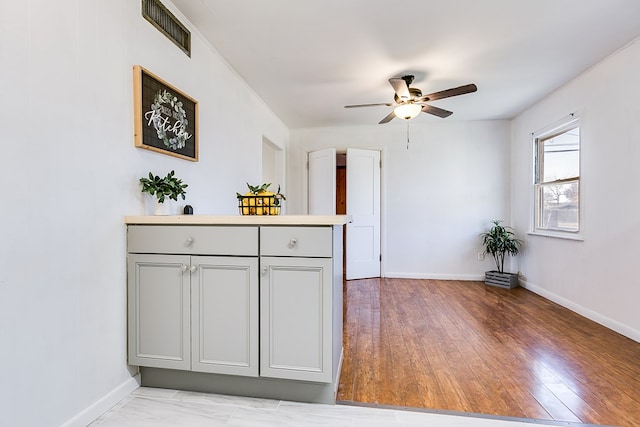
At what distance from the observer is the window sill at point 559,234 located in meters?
3.26

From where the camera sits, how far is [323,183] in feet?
16.4

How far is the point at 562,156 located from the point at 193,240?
410 cm

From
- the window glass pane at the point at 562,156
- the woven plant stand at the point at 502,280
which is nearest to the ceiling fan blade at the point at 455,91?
the window glass pane at the point at 562,156

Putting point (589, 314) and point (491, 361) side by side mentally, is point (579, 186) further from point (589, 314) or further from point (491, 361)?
point (491, 361)

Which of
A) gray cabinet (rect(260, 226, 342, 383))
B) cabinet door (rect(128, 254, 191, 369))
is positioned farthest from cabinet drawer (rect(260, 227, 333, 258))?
cabinet door (rect(128, 254, 191, 369))

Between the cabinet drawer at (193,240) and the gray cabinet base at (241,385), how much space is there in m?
0.69

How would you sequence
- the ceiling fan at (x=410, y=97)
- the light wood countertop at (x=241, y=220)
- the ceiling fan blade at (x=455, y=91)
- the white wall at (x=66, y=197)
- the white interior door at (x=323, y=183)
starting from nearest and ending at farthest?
the white wall at (x=66, y=197) → the light wood countertop at (x=241, y=220) → the ceiling fan blade at (x=455, y=91) → the ceiling fan at (x=410, y=97) → the white interior door at (x=323, y=183)

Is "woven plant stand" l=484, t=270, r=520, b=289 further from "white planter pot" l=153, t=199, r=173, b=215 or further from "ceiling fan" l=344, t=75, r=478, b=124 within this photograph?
"white planter pot" l=153, t=199, r=173, b=215

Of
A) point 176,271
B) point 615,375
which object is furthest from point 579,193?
point 176,271

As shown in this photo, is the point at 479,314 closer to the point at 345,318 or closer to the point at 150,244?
the point at 345,318

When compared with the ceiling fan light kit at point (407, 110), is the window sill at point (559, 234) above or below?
below

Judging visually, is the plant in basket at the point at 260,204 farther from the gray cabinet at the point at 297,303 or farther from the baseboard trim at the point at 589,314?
the baseboard trim at the point at 589,314

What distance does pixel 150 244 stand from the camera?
5.68 ft

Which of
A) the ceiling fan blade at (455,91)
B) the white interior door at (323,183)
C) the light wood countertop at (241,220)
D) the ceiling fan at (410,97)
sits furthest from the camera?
the white interior door at (323,183)
